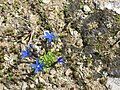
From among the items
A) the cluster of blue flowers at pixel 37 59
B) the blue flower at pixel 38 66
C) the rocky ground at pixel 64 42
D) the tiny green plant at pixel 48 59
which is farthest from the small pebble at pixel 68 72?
the blue flower at pixel 38 66

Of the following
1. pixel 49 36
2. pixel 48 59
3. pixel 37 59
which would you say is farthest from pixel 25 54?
pixel 49 36

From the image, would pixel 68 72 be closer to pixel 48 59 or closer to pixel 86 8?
pixel 48 59

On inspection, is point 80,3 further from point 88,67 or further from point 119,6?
point 88,67

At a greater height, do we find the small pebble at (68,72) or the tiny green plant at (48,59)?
the tiny green plant at (48,59)

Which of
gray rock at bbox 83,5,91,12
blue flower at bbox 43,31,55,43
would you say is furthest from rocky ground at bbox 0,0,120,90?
blue flower at bbox 43,31,55,43

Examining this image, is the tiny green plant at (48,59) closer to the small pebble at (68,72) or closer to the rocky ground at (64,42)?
the rocky ground at (64,42)

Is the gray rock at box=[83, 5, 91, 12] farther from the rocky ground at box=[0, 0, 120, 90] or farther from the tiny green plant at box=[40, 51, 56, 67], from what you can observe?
the tiny green plant at box=[40, 51, 56, 67]

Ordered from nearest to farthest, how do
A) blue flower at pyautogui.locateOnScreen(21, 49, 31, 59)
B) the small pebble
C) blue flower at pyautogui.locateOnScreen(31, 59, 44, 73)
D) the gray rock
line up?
blue flower at pyautogui.locateOnScreen(31, 59, 44, 73), blue flower at pyautogui.locateOnScreen(21, 49, 31, 59), the small pebble, the gray rock

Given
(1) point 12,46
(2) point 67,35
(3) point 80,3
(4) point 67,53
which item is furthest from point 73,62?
(3) point 80,3
